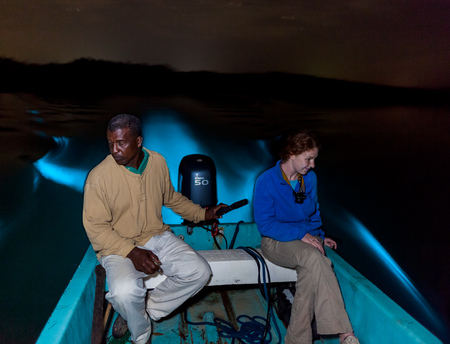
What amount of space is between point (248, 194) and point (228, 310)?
466 centimetres

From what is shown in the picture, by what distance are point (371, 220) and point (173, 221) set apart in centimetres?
324

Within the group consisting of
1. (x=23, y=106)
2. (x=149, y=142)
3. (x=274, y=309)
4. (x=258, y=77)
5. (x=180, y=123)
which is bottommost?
(x=274, y=309)

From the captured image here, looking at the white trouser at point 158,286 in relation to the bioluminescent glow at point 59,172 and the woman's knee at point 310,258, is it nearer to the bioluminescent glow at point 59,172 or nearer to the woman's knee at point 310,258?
the woman's knee at point 310,258

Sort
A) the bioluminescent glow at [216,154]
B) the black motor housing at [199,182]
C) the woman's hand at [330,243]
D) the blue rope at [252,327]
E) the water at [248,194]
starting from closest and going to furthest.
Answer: the blue rope at [252,327], the woman's hand at [330,243], the black motor housing at [199,182], the water at [248,194], the bioluminescent glow at [216,154]

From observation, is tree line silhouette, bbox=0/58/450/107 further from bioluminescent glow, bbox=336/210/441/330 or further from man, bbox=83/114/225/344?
man, bbox=83/114/225/344

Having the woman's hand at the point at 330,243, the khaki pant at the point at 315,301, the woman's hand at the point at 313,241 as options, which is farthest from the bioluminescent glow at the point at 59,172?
the khaki pant at the point at 315,301

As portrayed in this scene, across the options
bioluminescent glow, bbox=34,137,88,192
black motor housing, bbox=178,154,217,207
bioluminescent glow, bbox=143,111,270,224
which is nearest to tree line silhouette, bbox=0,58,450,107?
bioluminescent glow, bbox=143,111,270,224

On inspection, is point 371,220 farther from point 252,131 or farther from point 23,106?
point 23,106

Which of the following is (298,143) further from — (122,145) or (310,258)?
(122,145)

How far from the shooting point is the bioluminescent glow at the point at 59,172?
7680 millimetres

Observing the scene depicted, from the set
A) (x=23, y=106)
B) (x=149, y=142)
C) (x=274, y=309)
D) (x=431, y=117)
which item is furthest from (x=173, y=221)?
(x=23, y=106)

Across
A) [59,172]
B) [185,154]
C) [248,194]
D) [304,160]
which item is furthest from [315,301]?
[185,154]

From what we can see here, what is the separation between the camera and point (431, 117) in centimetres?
1917

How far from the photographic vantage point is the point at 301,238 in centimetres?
233
